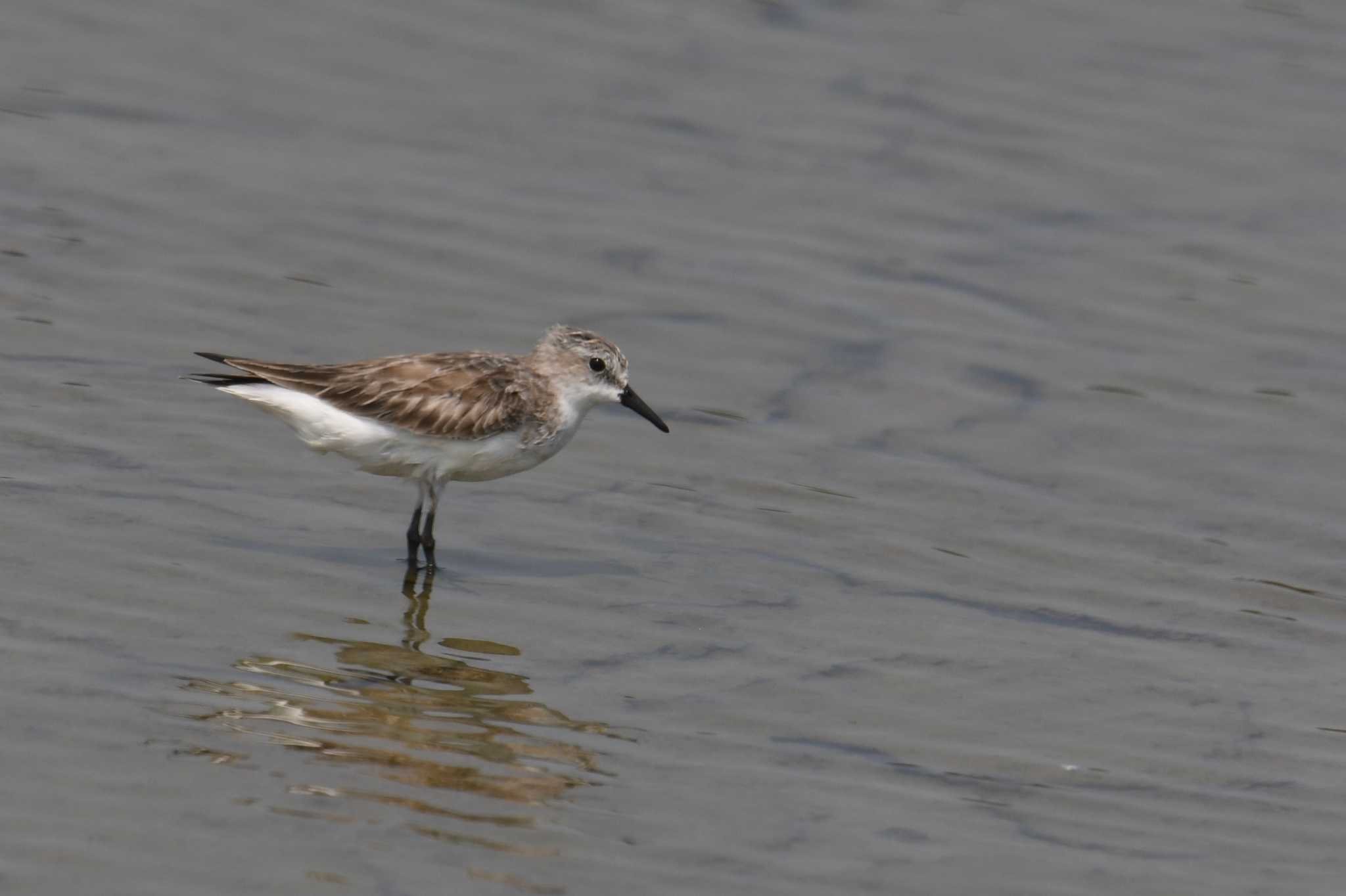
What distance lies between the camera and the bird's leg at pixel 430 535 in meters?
10.7

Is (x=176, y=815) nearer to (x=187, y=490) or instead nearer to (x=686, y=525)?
(x=187, y=490)

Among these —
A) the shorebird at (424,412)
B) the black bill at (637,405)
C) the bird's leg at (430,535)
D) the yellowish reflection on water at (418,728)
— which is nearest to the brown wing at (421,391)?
the shorebird at (424,412)

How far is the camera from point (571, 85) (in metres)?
17.6

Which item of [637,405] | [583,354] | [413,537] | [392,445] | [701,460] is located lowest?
[413,537]

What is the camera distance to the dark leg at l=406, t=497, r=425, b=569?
10.8m

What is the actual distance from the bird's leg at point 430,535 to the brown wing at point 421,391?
335 millimetres

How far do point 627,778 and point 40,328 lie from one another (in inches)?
247

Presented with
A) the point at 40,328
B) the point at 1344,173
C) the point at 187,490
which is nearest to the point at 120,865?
the point at 187,490

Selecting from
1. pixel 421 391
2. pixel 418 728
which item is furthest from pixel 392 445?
pixel 418 728

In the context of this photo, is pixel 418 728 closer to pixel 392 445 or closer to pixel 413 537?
pixel 413 537

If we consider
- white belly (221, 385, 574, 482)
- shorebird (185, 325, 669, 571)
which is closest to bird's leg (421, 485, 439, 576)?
shorebird (185, 325, 669, 571)

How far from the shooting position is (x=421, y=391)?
11.2 metres

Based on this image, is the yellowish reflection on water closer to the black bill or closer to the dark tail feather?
the dark tail feather

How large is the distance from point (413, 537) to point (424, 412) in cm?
68
